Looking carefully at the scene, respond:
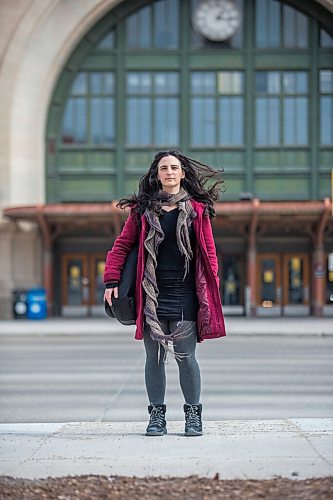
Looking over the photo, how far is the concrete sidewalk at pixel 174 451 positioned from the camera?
16.8ft

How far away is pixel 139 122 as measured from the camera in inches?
1324

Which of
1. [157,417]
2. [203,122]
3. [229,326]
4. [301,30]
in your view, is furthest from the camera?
[203,122]

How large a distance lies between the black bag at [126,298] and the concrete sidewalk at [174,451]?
82 centimetres

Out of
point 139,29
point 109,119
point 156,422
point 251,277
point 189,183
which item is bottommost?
point 251,277

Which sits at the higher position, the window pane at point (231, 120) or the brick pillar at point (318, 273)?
the window pane at point (231, 120)

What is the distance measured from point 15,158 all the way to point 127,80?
4799 millimetres

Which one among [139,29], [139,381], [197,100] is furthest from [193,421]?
[139,29]

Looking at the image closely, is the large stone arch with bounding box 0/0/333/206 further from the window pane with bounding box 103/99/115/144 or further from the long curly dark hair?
the long curly dark hair

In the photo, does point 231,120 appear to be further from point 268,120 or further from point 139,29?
point 139,29

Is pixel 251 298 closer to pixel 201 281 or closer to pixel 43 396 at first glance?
pixel 43 396

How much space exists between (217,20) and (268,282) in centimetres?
955

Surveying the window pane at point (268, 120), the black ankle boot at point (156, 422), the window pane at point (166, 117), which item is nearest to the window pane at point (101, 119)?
the window pane at point (166, 117)

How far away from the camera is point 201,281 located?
6.61 meters

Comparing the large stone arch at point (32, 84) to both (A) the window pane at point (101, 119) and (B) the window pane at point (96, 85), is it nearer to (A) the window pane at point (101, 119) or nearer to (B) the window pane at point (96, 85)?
(B) the window pane at point (96, 85)
